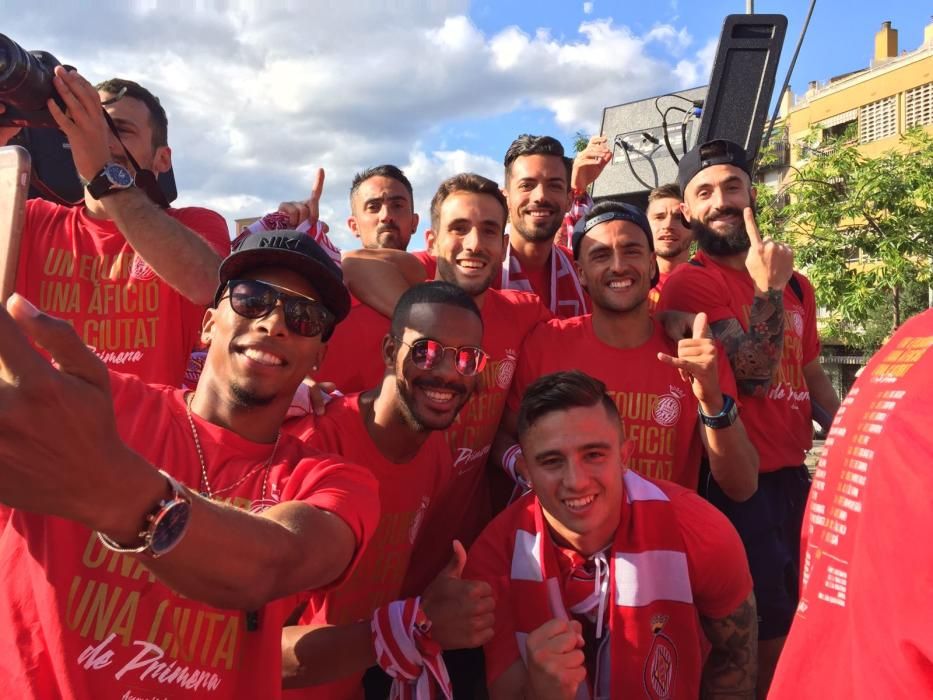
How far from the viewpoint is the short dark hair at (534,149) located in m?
4.33

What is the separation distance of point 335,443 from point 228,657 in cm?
92

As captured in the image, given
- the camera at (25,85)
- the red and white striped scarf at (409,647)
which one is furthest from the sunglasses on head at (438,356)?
the camera at (25,85)

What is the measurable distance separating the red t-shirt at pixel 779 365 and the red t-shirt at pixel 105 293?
7.85 feet

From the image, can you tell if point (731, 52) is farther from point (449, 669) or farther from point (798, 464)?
point (449, 669)

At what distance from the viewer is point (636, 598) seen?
241 cm

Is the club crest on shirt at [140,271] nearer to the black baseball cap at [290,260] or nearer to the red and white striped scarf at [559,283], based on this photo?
the black baseball cap at [290,260]

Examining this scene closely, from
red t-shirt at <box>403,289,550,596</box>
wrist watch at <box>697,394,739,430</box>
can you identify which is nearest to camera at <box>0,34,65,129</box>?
red t-shirt at <box>403,289,550,596</box>

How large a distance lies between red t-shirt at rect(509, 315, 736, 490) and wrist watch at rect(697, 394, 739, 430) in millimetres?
125

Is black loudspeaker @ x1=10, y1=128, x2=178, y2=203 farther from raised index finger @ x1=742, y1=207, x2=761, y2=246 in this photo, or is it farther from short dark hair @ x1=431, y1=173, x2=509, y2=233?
raised index finger @ x1=742, y1=207, x2=761, y2=246

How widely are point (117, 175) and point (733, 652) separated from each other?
8.82 feet

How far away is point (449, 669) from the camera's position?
9.78 feet

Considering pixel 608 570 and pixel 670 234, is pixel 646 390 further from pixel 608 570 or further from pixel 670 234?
pixel 670 234

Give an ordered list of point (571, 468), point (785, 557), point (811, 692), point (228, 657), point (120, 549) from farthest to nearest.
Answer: point (785, 557)
point (571, 468)
point (228, 657)
point (811, 692)
point (120, 549)

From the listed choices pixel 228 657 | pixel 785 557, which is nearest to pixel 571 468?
pixel 228 657
